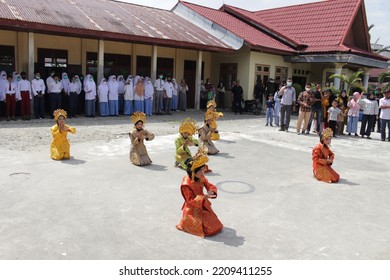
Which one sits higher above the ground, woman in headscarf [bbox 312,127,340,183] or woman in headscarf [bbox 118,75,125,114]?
woman in headscarf [bbox 118,75,125,114]

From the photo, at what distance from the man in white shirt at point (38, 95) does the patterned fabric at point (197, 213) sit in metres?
9.81

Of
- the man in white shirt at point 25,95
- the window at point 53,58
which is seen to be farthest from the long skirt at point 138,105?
the man in white shirt at point 25,95

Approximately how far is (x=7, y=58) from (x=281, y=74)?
44.3ft

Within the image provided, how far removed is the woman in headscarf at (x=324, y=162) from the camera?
23.0ft

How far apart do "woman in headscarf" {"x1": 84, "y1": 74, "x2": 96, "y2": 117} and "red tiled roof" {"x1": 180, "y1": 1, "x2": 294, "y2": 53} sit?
779 centimetres

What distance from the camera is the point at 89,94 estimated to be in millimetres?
14047

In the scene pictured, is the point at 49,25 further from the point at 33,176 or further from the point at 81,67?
the point at 33,176

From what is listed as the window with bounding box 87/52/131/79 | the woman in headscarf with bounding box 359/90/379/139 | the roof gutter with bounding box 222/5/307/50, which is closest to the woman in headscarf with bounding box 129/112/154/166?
the woman in headscarf with bounding box 359/90/379/139

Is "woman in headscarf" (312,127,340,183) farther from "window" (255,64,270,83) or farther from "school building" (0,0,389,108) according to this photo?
"window" (255,64,270,83)

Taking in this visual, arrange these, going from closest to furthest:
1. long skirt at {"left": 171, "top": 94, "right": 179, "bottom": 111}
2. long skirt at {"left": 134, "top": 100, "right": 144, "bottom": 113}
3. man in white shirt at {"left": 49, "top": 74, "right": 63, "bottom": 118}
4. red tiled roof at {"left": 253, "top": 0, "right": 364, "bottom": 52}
→ man in white shirt at {"left": 49, "top": 74, "right": 63, "bottom": 118} → long skirt at {"left": 134, "top": 100, "right": 144, "bottom": 113} → long skirt at {"left": 171, "top": 94, "right": 179, "bottom": 111} → red tiled roof at {"left": 253, "top": 0, "right": 364, "bottom": 52}

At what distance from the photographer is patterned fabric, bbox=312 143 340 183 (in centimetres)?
702

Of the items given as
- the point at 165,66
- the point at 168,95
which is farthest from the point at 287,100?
the point at 165,66

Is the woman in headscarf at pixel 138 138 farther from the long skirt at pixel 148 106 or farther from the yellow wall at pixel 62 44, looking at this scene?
the yellow wall at pixel 62 44

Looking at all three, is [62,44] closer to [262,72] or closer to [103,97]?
[103,97]
